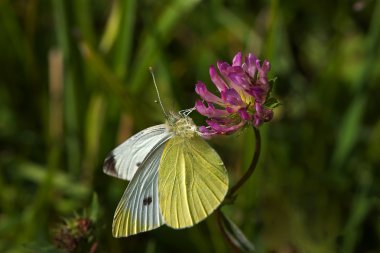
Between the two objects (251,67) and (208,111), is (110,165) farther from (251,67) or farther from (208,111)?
(251,67)

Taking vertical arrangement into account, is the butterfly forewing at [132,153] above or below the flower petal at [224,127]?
above

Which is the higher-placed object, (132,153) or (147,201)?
(132,153)

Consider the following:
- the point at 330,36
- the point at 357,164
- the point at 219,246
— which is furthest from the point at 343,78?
the point at 219,246

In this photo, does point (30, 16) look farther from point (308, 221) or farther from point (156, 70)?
point (308, 221)

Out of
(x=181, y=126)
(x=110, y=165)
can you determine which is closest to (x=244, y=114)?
(x=181, y=126)

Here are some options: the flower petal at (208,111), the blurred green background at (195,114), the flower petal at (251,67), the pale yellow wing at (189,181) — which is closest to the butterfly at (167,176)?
the pale yellow wing at (189,181)

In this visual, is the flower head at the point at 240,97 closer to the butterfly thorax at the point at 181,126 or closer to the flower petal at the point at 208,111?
the flower petal at the point at 208,111
